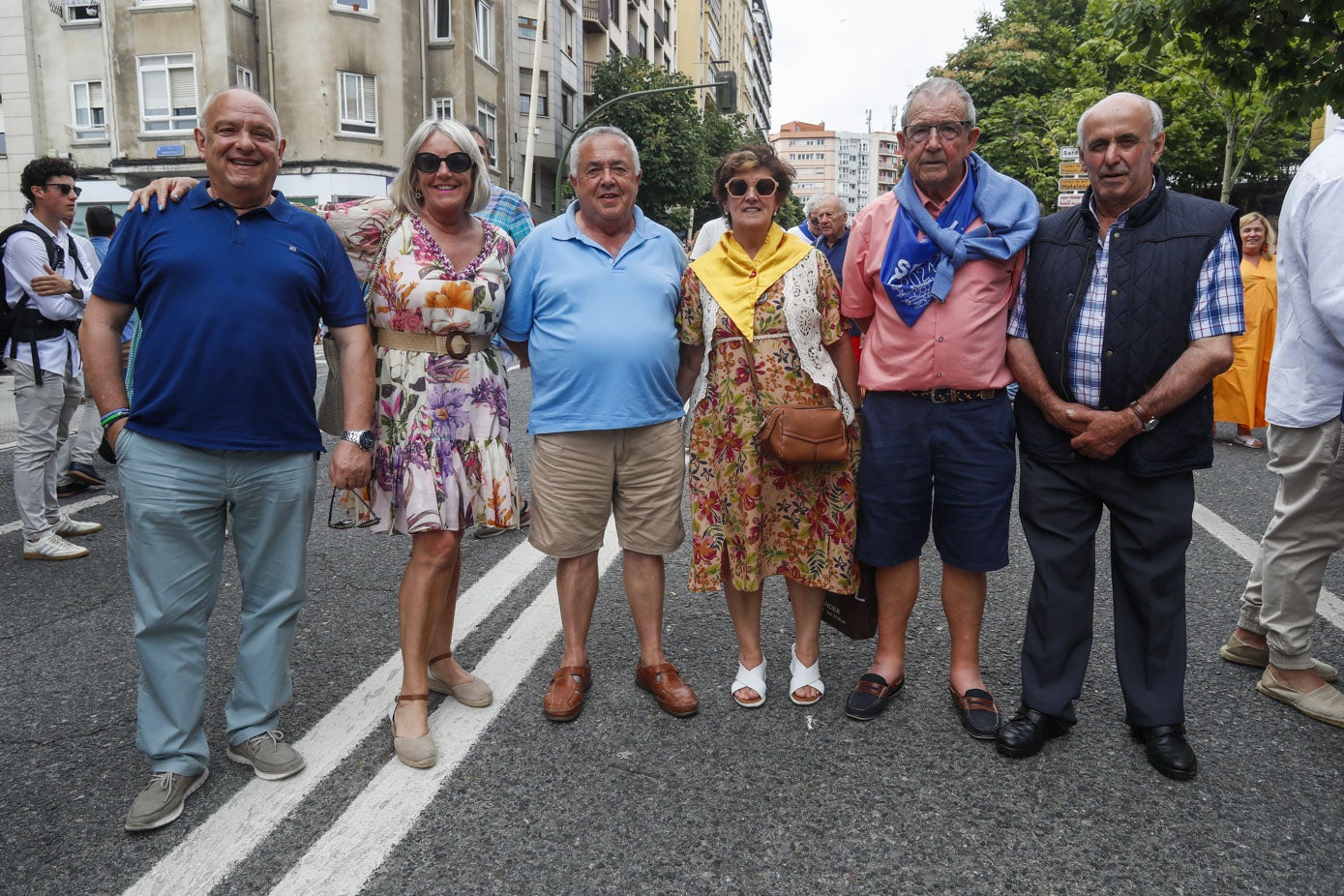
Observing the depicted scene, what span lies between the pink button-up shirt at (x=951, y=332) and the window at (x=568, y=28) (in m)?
35.8

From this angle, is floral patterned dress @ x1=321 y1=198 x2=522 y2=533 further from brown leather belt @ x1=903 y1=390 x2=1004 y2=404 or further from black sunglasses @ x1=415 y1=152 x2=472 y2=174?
brown leather belt @ x1=903 y1=390 x2=1004 y2=404

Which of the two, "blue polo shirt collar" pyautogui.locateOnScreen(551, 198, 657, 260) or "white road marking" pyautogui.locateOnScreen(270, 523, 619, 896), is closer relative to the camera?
"white road marking" pyautogui.locateOnScreen(270, 523, 619, 896)

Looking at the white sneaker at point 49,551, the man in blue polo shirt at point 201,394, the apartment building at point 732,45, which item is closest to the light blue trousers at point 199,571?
the man in blue polo shirt at point 201,394

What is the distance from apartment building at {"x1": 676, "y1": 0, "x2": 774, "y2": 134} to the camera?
6588 cm

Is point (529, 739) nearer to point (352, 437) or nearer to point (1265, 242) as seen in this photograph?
point (352, 437)

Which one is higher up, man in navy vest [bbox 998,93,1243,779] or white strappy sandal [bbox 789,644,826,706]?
man in navy vest [bbox 998,93,1243,779]

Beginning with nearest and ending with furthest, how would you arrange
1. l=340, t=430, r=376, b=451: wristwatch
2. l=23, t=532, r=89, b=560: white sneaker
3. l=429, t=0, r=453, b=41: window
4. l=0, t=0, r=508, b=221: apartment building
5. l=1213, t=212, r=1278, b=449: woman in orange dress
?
l=340, t=430, r=376, b=451: wristwatch < l=23, t=532, r=89, b=560: white sneaker < l=1213, t=212, r=1278, b=449: woman in orange dress < l=0, t=0, r=508, b=221: apartment building < l=429, t=0, r=453, b=41: window

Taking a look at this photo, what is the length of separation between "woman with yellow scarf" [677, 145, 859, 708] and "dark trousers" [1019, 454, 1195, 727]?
0.65 meters

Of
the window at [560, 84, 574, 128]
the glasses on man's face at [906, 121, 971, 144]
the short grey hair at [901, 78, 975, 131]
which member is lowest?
the glasses on man's face at [906, 121, 971, 144]

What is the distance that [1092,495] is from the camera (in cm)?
322

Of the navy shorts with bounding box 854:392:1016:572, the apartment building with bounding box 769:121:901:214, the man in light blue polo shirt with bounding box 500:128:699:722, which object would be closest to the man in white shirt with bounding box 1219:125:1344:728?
the navy shorts with bounding box 854:392:1016:572

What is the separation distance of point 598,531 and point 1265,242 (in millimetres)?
7589

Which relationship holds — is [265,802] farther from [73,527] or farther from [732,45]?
[732,45]

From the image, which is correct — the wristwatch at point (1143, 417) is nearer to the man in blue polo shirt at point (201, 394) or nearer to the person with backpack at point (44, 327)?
the man in blue polo shirt at point (201, 394)
